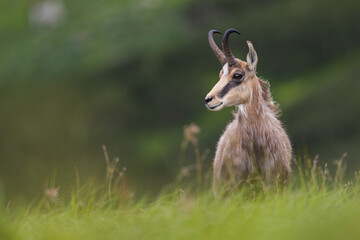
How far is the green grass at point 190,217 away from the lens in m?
8.11

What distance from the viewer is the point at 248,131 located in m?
13.9

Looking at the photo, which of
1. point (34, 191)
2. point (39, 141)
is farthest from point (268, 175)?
point (39, 141)

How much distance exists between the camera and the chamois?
1355 centimetres

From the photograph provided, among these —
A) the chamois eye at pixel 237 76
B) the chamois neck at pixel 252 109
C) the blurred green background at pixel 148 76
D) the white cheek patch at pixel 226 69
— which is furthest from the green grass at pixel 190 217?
the blurred green background at pixel 148 76

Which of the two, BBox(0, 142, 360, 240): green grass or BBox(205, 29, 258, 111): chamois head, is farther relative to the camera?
BBox(205, 29, 258, 111): chamois head

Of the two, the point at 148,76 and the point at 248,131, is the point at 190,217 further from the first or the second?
the point at 148,76

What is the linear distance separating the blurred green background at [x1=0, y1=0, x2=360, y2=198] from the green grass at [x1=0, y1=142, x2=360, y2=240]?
4003 inches

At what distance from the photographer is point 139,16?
17025 cm

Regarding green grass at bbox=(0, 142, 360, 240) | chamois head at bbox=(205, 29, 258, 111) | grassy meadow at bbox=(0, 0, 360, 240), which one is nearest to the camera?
green grass at bbox=(0, 142, 360, 240)

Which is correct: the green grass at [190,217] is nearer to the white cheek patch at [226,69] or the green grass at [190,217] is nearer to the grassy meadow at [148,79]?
the white cheek patch at [226,69]

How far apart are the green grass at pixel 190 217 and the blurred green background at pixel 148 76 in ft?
334

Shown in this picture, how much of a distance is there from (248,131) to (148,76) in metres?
144

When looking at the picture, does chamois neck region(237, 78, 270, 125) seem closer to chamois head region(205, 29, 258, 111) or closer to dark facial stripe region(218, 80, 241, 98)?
chamois head region(205, 29, 258, 111)

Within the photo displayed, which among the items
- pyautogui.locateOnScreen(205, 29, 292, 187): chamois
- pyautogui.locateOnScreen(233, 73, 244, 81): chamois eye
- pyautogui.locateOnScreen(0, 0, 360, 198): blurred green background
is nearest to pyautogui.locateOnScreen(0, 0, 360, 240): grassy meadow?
pyautogui.locateOnScreen(0, 0, 360, 198): blurred green background
